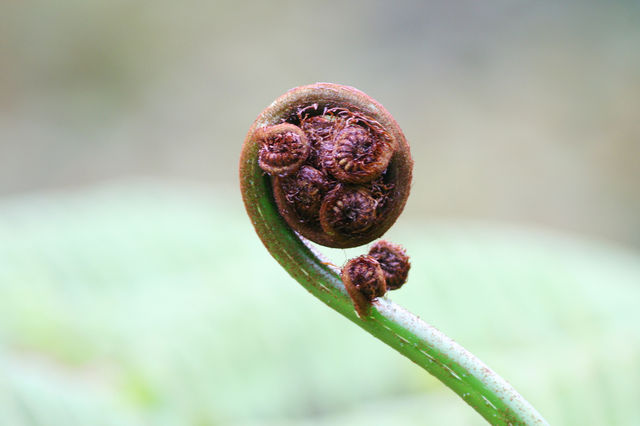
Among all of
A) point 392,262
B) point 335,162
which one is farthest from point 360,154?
point 392,262

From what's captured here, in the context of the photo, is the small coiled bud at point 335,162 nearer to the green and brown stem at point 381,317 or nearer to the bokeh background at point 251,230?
the green and brown stem at point 381,317

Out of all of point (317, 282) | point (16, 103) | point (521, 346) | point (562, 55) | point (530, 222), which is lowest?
point (317, 282)

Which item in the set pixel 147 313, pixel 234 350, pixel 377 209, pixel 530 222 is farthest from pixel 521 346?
pixel 530 222

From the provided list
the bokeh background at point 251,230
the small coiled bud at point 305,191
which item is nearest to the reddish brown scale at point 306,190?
the small coiled bud at point 305,191

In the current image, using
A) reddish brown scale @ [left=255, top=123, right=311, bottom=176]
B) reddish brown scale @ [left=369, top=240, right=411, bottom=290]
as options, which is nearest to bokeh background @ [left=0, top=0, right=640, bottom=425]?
reddish brown scale @ [left=369, top=240, right=411, bottom=290]

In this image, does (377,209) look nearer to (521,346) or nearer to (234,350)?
(234,350)

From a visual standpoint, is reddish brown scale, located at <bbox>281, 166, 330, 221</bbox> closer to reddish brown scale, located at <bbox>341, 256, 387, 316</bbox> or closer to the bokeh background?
reddish brown scale, located at <bbox>341, 256, 387, 316</bbox>

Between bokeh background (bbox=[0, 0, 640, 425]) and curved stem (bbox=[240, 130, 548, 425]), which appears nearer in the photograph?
curved stem (bbox=[240, 130, 548, 425])

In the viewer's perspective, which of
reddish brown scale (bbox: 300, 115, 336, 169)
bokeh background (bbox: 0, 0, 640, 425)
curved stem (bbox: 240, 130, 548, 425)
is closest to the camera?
curved stem (bbox: 240, 130, 548, 425)
